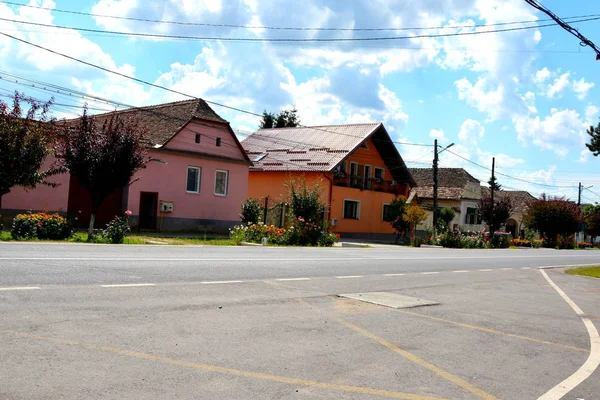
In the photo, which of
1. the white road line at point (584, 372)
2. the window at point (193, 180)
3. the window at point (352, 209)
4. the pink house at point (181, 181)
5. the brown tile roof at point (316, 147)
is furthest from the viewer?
the window at point (352, 209)

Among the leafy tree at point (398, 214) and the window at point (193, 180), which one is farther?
the leafy tree at point (398, 214)

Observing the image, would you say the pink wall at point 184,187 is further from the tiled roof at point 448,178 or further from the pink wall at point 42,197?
the tiled roof at point 448,178

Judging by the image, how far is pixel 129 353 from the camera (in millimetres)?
5664

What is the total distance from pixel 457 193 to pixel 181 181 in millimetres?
41658

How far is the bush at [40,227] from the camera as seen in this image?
63.0 feet

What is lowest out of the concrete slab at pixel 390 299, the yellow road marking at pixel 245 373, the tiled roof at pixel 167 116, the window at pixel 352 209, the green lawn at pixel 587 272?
the yellow road marking at pixel 245 373

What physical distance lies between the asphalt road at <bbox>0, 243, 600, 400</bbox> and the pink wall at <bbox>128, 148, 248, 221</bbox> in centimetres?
1818

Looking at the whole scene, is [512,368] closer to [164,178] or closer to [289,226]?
[289,226]

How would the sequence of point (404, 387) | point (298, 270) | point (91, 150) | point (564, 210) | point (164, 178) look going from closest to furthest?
point (404, 387) → point (298, 270) → point (91, 150) → point (164, 178) → point (564, 210)

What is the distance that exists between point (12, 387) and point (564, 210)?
59.9 metres

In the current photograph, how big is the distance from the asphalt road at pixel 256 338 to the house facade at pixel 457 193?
54306 millimetres

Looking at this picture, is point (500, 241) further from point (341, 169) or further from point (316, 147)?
point (316, 147)

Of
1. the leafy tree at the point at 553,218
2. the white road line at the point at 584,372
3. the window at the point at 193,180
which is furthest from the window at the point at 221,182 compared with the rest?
the leafy tree at the point at 553,218

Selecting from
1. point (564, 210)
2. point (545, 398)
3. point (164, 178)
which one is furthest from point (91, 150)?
point (564, 210)
